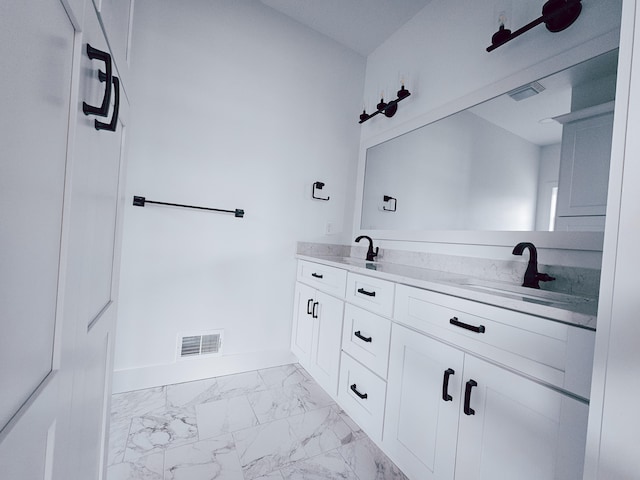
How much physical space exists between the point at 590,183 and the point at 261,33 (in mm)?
2233

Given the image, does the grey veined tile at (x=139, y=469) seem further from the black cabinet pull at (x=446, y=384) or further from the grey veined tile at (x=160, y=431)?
the black cabinet pull at (x=446, y=384)

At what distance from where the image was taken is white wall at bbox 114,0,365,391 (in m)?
1.70

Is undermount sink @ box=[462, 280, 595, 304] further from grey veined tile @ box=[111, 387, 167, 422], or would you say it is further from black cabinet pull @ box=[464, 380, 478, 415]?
grey veined tile @ box=[111, 387, 167, 422]

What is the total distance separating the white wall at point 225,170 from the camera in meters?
1.70

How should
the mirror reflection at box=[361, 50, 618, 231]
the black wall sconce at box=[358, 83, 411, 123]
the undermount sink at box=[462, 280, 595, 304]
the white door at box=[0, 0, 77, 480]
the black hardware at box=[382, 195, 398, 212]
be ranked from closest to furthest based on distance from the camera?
1. the white door at box=[0, 0, 77, 480]
2. the undermount sink at box=[462, 280, 595, 304]
3. the mirror reflection at box=[361, 50, 618, 231]
4. the black wall sconce at box=[358, 83, 411, 123]
5. the black hardware at box=[382, 195, 398, 212]

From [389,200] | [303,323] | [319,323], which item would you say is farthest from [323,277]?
[389,200]

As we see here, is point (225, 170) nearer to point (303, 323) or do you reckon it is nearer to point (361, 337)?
point (303, 323)

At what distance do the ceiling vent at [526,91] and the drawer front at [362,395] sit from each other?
1.55 m

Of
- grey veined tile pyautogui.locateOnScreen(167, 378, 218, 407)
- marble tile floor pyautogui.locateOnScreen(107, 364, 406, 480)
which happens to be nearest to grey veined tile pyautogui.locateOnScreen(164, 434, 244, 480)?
marble tile floor pyautogui.locateOnScreen(107, 364, 406, 480)

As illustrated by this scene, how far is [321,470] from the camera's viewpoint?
1200 mm

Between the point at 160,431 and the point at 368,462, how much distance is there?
3.40ft

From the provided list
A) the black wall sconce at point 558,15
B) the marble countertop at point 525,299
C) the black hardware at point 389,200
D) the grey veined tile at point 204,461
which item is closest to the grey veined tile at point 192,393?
the grey veined tile at point 204,461

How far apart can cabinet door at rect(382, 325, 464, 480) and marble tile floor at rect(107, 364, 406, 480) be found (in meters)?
0.23

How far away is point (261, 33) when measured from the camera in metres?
2.04
